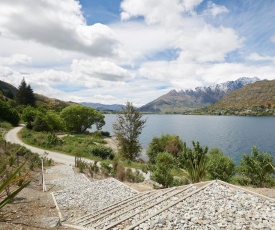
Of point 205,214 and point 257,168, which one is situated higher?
point 205,214

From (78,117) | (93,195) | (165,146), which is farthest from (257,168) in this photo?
(78,117)

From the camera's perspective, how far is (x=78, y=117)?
73.7m

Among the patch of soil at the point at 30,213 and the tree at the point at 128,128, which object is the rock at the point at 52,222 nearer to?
the patch of soil at the point at 30,213

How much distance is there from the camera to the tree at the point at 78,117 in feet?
240

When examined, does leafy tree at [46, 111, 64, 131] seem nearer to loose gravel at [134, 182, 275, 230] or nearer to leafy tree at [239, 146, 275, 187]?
leafy tree at [239, 146, 275, 187]

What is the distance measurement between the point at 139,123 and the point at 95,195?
23.1m

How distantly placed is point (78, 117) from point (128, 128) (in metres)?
40.4

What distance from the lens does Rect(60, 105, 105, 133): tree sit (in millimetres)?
73125

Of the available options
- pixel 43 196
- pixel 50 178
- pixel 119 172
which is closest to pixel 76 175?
pixel 50 178

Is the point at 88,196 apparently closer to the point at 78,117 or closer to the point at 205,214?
the point at 205,214

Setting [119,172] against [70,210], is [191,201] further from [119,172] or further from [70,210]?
[119,172]

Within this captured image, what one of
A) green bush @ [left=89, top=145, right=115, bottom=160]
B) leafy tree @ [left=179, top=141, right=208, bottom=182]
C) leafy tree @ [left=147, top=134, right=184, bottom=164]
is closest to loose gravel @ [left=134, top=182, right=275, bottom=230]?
leafy tree @ [left=179, top=141, right=208, bottom=182]

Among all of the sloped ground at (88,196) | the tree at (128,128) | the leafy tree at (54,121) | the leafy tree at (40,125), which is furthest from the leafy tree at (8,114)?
the sloped ground at (88,196)

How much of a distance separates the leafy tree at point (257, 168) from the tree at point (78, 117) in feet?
199
